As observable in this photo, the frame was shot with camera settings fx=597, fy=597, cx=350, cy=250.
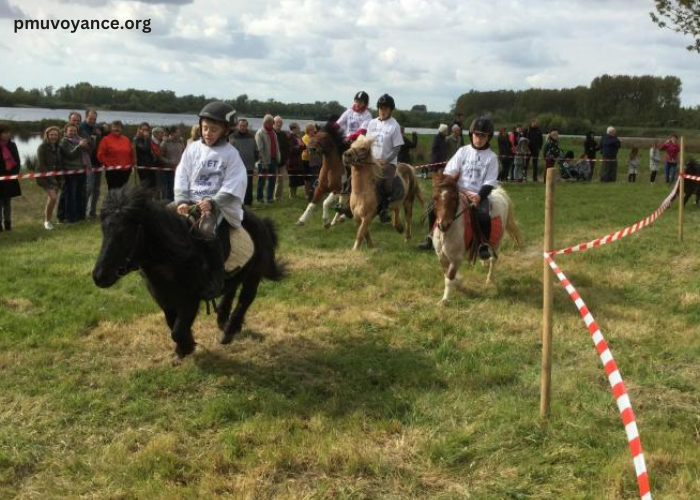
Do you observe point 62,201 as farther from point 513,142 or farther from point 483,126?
point 513,142

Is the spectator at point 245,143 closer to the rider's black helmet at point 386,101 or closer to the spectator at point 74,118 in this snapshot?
the spectator at point 74,118

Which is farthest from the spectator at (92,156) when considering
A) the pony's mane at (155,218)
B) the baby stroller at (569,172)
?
the baby stroller at (569,172)

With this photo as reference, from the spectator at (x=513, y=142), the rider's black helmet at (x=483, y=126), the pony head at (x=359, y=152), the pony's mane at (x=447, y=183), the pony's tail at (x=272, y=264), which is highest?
the spectator at (x=513, y=142)

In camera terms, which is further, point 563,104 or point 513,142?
point 563,104

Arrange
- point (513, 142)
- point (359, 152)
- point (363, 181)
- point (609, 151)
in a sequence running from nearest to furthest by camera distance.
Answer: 1. point (359, 152)
2. point (363, 181)
3. point (513, 142)
4. point (609, 151)

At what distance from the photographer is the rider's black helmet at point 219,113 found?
508 cm

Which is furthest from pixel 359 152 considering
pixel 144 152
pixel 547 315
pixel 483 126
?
pixel 144 152

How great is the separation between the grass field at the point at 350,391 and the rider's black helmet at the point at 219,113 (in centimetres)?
218

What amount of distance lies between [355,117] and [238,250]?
6897 millimetres

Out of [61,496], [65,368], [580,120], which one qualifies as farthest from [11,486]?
[580,120]

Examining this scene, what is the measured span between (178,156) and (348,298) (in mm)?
8267

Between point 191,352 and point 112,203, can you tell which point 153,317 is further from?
point 112,203

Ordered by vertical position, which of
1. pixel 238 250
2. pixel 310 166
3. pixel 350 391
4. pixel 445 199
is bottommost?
pixel 350 391

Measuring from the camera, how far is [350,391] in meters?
4.93
